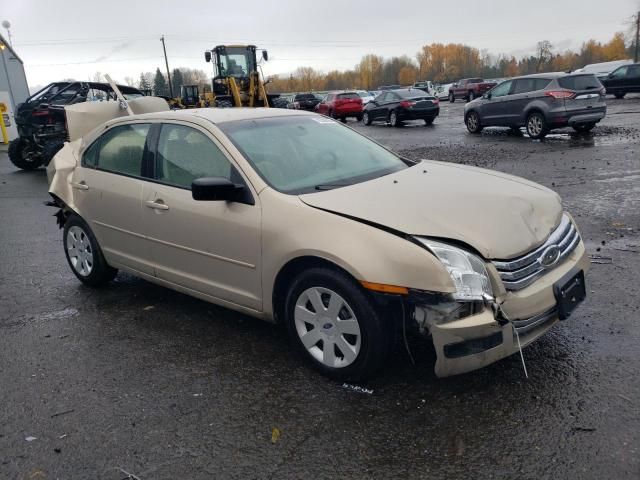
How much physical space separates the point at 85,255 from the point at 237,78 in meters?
18.7

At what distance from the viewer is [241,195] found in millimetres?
3738

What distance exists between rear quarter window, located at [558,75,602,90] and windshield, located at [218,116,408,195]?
12.1 m

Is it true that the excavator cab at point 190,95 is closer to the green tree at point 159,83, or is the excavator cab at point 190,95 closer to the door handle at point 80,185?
the door handle at point 80,185

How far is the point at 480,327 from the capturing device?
2.93 meters

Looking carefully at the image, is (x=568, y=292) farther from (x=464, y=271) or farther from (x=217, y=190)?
(x=217, y=190)

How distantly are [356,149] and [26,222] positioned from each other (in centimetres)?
654

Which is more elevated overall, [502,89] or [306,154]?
[306,154]

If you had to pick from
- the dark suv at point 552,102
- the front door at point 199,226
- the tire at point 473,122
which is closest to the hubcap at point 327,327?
the front door at point 199,226

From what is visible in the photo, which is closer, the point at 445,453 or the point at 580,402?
the point at 445,453

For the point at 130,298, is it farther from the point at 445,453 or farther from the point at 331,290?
the point at 445,453

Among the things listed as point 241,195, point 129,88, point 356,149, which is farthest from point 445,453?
point 129,88

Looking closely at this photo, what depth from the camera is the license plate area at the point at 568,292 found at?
321 cm

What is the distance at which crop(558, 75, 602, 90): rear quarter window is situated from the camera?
14750mm

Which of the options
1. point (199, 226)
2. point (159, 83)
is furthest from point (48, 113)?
point (159, 83)
